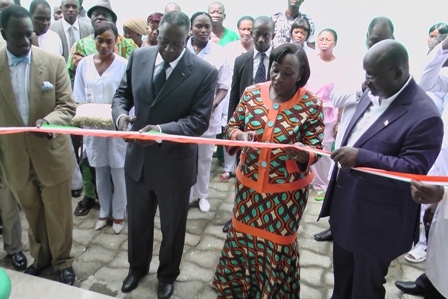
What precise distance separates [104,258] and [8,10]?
2.45m

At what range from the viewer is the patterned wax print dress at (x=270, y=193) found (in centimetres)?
256

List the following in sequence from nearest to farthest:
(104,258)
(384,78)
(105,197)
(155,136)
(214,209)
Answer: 1. (384,78)
2. (155,136)
3. (104,258)
4. (105,197)
5. (214,209)

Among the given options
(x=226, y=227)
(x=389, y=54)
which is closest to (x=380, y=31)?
(x=389, y=54)

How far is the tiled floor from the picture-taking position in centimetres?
295

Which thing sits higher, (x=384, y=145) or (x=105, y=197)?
(x=384, y=145)

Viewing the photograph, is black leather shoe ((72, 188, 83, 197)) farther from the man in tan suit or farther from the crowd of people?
the man in tan suit

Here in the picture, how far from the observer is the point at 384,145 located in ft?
7.30

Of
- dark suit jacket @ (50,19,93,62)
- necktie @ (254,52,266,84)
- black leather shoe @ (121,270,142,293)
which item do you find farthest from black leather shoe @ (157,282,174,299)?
dark suit jacket @ (50,19,93,62)

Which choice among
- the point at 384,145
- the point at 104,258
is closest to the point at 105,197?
the point at 104,258

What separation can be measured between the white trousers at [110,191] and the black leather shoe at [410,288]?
121 inches

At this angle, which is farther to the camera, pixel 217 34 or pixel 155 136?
pixel 217 34

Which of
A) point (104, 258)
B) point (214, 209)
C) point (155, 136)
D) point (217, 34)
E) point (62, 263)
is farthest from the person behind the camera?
point (217, 34)

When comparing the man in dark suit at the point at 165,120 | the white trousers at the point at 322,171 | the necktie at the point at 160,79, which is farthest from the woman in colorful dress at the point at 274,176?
A: the white trousers at the point at 322,171

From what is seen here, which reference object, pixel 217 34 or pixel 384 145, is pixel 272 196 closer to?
pixel 384 145
